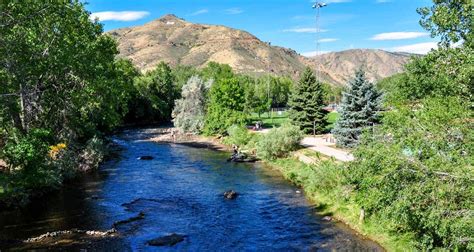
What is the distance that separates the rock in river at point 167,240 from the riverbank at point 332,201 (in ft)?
31.5

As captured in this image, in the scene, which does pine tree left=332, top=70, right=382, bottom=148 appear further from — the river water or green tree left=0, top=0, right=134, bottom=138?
green tree left=0, top=0, right=134, bottom=138

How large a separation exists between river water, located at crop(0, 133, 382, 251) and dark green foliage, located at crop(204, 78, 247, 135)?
75.2ft

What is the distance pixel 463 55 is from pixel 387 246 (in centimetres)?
974

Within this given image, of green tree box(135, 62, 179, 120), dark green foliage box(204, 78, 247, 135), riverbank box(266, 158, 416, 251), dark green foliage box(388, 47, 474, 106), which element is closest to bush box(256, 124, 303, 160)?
riverbank box(266, 158, 416, 251)

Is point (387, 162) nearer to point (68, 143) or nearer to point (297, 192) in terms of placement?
point (297, 192)

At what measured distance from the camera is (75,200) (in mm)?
30531

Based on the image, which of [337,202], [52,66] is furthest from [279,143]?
[52,66]

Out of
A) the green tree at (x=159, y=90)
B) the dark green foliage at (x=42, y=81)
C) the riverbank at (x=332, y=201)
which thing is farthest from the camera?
the green tree at (x=159, y=90)

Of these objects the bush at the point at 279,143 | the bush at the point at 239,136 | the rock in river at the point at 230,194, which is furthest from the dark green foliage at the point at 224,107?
the rock in river at the point at 230,194

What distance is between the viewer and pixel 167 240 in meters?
22.7

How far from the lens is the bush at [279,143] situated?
149 ft

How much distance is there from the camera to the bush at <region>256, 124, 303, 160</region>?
4534cm

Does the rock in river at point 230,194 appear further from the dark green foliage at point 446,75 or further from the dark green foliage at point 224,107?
the dark green foliage at point 224,107

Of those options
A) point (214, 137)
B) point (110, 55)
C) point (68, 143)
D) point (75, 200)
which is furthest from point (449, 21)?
point (214, 137)
